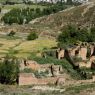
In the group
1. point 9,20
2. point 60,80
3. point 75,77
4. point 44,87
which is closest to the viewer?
point 44,87

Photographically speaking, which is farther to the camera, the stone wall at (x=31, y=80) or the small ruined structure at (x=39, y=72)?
the small ruined structure at (x=39, y=72)

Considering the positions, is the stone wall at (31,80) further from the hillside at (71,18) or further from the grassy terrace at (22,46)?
the hillside at (71,18)

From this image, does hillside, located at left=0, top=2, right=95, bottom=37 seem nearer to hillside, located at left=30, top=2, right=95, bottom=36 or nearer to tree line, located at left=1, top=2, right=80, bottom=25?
hillside, located at left=30, top=2, right=95, bottom=36

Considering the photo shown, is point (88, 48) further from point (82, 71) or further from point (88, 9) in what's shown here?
point (88, 9)

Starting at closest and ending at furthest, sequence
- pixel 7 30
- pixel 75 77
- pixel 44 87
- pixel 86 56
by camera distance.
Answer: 1. pixel 44 87
2. pixel 75 77
3. pixel 86 56
4. pixel 7 30

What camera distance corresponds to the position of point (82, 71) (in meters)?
35.8

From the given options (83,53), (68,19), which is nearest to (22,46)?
(83,53)

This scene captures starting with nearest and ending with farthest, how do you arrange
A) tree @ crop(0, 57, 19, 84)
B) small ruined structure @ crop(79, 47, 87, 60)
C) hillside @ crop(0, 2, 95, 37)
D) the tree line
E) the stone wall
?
the stone wall → tree @ crop(0, 57, 19, 84) → small ruined structure @ crop(79, 47, 87, 60) → hillside @ crop(0, 2, 95, 37) → the tree line

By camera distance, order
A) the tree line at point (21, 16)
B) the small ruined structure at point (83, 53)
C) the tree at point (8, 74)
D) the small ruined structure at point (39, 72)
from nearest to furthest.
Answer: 1. the small ruined structure at point (39, 72)
2. the tree at point (8, 74)
3. the small ruined structure at point (83, 53)
4. the tree line at point (21, 16)

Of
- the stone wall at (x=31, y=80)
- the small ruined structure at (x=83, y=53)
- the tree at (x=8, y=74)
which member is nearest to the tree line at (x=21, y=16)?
the small ruined structure at (x=83, y=53)

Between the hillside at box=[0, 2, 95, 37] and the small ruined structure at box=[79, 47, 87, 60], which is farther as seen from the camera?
the hillside at box=[0, 2, 95, 37]

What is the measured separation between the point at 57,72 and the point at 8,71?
5467 millimetres

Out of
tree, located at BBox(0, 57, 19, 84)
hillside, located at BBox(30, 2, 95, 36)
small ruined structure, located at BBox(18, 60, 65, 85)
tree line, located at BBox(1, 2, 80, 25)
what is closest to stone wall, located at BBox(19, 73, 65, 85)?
small ruined structure, located at BBox(18, 60, 65, 85)

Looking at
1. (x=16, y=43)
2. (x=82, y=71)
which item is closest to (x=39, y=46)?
(x=16, y=43)
